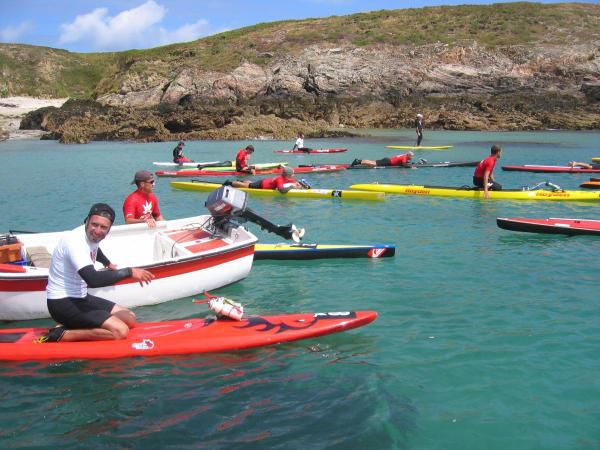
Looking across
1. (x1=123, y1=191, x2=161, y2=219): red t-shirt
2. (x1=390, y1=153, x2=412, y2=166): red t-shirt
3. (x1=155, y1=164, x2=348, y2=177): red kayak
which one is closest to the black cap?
(x1=123, y1=191, x2=161, y2=219): red t-shirt

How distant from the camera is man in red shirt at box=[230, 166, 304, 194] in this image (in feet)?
58.2

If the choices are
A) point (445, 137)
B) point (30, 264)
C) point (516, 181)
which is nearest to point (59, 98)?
point (445, 137)

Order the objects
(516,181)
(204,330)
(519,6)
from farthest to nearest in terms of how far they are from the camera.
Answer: (519,6) < (516,181) < (204,330)

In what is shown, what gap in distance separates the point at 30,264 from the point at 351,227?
7.51 meters

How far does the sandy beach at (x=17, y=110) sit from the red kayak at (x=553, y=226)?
51.4 meters

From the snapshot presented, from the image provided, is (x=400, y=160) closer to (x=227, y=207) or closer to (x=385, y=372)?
(x=227, y=207)

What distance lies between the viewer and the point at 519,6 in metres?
78.4

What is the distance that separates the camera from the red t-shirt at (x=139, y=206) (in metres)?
9.80

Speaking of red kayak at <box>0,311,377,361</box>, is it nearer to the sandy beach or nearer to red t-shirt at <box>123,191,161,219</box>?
red t-shirt at <box>123,191,161,219</box>

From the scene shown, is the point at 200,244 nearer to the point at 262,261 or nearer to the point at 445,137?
the point at 262,261

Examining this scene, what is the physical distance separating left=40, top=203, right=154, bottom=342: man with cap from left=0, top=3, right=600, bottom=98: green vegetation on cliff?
2532 inches

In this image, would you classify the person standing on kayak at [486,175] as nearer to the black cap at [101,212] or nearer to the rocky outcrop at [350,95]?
the black cap at [101,212]

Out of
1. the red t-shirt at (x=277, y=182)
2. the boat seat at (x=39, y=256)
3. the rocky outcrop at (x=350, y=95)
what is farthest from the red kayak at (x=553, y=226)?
the rocky outcrop at (x=350, y=95)

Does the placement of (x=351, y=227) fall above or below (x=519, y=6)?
below
